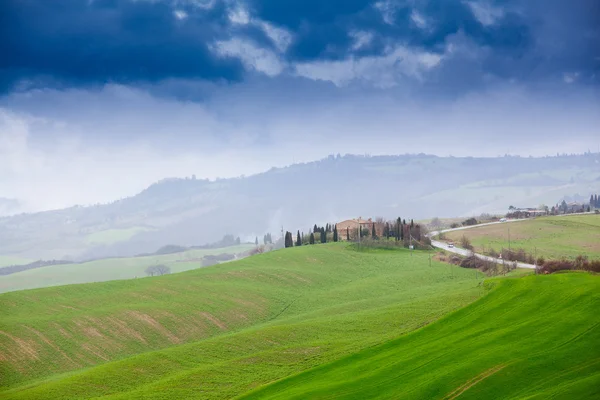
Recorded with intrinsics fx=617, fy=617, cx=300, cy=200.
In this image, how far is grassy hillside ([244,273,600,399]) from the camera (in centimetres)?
3325

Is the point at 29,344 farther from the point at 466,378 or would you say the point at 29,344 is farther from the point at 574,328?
the point at 574,328

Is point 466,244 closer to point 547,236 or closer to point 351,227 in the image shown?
point 547,236

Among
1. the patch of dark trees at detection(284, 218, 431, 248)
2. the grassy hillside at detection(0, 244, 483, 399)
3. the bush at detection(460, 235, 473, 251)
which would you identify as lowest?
the grassy hillside at detection(0, 244, 483, 399)

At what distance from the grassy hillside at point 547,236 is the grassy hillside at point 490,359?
63510mm

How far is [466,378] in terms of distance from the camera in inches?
1361

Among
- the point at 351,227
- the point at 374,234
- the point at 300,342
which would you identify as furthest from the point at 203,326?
the point at 351,227

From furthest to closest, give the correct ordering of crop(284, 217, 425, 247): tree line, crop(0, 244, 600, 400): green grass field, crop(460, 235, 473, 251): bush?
crop(284, 217, 425, 247): tree line → crop(460, 235, 473, 251): bush → crop(0, 244, 600, 400): green grass field

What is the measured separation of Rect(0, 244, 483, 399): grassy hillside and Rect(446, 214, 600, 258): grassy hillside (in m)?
26.2

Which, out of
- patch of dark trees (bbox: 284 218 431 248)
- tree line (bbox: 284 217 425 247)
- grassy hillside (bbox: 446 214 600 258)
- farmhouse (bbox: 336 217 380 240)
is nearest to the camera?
grassy hillside (bbox: 446 214 600 258)

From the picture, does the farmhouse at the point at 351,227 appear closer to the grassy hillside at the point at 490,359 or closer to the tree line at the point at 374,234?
the tree line at the point at 374,234

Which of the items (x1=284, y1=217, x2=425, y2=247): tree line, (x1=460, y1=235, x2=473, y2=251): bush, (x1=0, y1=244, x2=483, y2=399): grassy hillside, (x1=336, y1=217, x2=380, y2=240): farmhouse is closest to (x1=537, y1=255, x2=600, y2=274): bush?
(x1=0, y1=244, x2=483, y2=399): grassy hillside

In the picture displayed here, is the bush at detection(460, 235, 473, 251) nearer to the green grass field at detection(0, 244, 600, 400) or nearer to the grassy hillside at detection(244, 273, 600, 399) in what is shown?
the green grass field at detection(0, 244, 600, 400)

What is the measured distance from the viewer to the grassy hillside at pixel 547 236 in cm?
11506

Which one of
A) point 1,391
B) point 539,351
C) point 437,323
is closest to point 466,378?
point 539,351
